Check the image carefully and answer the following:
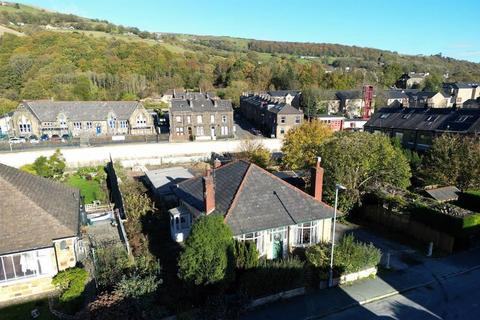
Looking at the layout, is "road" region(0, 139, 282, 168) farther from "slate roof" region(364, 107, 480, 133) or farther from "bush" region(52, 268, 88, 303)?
"bush" region(52, 268, 88, 303)

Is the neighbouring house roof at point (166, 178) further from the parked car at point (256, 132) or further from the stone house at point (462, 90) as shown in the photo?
the stone house at point (462, 90)

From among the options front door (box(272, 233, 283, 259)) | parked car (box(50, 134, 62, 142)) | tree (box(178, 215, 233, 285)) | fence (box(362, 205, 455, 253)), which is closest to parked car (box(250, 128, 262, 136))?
parked car (box(50, 134, 62, 142))

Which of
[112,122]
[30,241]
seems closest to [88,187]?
[30,241]

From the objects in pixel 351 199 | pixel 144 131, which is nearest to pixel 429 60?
pixel 144 131

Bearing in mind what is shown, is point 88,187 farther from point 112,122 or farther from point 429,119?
point 429,119

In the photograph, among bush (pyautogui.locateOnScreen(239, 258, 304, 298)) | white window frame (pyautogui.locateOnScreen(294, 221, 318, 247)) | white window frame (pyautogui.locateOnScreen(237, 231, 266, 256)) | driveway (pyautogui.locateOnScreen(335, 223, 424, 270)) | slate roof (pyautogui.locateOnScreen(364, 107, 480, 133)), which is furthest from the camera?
slate roof (pyautogui.locateOnScreen(364, 107, 480, 133))

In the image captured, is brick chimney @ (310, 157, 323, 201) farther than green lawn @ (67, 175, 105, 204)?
No
